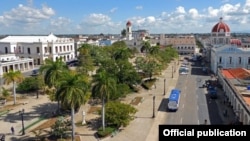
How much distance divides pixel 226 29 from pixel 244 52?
24.6 meters

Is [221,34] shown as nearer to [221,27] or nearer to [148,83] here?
[221,27]

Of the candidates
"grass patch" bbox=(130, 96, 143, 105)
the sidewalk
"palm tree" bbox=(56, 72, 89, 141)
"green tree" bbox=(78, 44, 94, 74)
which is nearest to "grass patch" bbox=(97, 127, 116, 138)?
the sidewalk

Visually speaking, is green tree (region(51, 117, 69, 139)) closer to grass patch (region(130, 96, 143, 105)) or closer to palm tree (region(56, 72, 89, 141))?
palm tree (region(56, 72, 89, 141))

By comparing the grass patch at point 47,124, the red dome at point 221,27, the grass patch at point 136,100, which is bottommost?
the grass patch at point 47,124

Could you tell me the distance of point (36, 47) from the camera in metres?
107

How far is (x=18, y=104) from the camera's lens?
57.2m

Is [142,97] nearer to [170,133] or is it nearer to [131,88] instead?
[131,88]

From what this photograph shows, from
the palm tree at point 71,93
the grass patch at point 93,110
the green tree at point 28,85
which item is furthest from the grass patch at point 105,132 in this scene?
the green tree at point 28,85

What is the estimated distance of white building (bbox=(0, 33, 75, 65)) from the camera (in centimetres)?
10762

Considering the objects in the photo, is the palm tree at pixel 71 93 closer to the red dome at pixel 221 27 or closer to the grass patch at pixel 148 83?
the grass patch at pixel 148 83

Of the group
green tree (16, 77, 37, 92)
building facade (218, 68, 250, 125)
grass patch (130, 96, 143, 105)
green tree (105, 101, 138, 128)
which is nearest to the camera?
building facade (218, 68, 250, 125)

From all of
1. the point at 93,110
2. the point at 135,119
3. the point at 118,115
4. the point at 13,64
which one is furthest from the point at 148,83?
the point at 13,64

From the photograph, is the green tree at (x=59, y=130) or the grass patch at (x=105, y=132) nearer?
the green tree at (x=59, y=130)

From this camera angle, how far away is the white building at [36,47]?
108 metres
